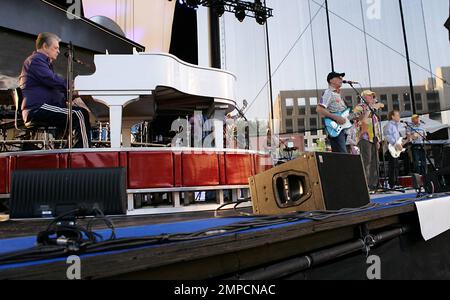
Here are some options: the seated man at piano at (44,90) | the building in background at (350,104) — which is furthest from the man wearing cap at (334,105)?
the building in background at (350,104)

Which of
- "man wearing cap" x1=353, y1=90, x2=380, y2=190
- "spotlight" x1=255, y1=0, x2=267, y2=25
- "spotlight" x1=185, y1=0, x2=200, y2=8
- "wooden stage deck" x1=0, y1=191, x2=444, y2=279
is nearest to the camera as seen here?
"wooden stage deck" x1=0, y1=191, x2=444, y2=279

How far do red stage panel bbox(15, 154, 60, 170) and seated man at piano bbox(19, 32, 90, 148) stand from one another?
308 mm

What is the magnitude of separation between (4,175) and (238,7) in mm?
7685

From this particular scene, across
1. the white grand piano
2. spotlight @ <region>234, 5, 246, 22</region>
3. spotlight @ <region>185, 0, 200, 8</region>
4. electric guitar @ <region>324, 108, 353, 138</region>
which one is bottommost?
electric guitar @ <region>324, 108, 353, 138</region>

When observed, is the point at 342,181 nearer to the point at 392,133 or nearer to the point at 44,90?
the point at 44,90

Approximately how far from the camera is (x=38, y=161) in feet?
11.0

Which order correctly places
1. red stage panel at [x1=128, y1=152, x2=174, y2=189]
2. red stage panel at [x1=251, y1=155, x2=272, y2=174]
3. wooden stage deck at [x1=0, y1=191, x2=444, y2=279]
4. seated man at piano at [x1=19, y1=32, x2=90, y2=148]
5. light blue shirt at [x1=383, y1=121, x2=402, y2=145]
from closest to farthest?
wooden stage deck at [x1=0, y1=191, x2=444, y2=279]
seated man at piano at [x1=19, y1=32, x2=90, y2=148]
red stage panel at [x1=128, y1=152, x2=174, y2=189]
red stage panel at [x1=251, y1=155, x2=272, y2=174]
light blue shirt at [x1=383, y1=121, x2=402, y2=145]

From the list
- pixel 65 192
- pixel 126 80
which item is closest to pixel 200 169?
pixel 126 80

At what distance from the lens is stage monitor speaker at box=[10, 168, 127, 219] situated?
1428 mm

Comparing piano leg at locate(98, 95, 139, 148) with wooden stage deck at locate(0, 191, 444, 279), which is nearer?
wooden stage deck at locate(0, 191, 444, 279)

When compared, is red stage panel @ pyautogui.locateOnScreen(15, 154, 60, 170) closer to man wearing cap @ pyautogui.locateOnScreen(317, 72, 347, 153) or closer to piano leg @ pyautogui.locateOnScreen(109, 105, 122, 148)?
piano leg @ pyautogui.locateOnScreen(109, 105, 122, 148)

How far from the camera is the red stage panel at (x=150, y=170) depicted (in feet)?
11.3

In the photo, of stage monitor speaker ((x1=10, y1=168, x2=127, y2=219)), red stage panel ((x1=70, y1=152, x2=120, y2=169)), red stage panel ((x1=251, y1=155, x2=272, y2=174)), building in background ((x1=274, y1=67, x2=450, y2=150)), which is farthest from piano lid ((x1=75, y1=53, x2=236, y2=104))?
building in background ((x1=274, y1=67, x2=450, y2=150))

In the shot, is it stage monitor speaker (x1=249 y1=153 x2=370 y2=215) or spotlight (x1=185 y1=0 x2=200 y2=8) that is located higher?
spotlight (x1=185 y1=0 x2=200 y2=8)
